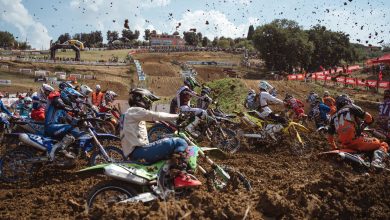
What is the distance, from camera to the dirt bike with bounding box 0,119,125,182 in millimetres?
7059

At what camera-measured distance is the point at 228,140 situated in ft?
32.9

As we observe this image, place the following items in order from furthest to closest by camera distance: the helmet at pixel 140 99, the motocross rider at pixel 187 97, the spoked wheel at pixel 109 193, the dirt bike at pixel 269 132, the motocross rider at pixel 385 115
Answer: the motocross rider at pixel 385 115, the motocross rider at pixel 187 97, the dirt bike at pixel 269 132, the helmet at pixel 140 99, the spoked wheel at pixel 109 193

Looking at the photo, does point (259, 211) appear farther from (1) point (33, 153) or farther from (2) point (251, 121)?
(2) point (251, 121)

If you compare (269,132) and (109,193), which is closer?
(109,193)

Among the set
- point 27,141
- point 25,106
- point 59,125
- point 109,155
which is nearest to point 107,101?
point 25,106

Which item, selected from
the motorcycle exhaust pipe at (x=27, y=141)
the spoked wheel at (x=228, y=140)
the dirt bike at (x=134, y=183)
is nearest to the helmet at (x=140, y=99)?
the dirt bike at (x=134, y=183)

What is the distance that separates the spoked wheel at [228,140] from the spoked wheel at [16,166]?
15.0ft

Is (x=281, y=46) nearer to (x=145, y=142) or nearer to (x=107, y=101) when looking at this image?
(x=107, y=101)

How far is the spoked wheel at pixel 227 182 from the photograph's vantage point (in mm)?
5586

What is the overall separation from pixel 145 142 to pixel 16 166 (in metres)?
3.18

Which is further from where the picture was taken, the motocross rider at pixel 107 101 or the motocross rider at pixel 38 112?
the motocross rider at pixel 107 101

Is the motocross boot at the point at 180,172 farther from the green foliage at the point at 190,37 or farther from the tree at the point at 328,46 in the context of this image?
the green foliage at the point at 190,37

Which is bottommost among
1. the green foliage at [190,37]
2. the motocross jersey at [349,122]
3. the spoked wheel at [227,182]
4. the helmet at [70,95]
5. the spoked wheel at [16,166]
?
the spoked wheel at [16,166]

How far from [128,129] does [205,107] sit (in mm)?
6304
